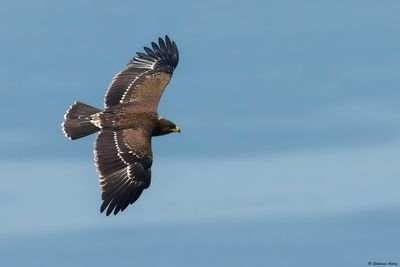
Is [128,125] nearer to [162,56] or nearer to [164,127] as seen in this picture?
[164,127]

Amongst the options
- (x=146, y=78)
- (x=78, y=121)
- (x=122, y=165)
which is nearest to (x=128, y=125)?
(x=78, y=121)

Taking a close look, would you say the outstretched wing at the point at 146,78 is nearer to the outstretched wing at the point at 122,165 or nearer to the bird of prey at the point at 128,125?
the bird of prey at the point at 128,125

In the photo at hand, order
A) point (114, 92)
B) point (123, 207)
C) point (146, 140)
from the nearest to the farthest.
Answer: point (123, 207) < point (146, 140) < point (114, 92)

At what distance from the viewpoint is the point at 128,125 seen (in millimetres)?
42500

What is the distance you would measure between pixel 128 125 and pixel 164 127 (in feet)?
4.85

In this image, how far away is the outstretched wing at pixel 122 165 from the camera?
39750 mm

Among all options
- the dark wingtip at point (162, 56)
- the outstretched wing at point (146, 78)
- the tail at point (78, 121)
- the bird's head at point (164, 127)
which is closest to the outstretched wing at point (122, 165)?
the tail at point (78, 121)

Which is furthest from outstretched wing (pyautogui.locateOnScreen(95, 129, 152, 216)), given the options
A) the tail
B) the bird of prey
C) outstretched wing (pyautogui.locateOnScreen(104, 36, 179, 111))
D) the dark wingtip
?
the dark wingtip

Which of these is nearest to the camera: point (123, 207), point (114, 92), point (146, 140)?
point (123, 207)

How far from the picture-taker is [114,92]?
4519cm

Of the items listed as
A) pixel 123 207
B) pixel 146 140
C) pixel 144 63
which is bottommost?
pixel 123 207

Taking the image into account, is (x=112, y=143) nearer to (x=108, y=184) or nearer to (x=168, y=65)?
(x=108, y=184)

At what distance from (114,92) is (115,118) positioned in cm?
257

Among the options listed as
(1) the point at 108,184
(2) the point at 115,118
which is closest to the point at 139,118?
(2) the point at 115,118
